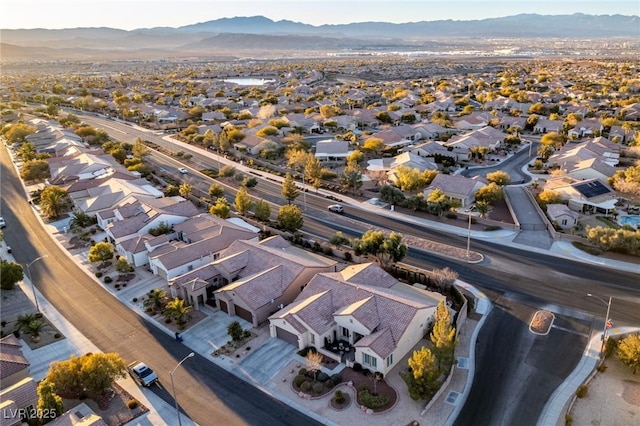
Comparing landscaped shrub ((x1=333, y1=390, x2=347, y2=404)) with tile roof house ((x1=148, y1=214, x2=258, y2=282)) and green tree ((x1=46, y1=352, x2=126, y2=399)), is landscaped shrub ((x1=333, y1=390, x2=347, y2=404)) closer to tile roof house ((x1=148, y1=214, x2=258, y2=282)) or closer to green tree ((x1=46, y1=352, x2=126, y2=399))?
green tree ((x1=46, y1=352, x2=126, y2=399))

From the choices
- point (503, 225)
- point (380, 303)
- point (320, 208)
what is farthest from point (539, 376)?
point (320, 208)

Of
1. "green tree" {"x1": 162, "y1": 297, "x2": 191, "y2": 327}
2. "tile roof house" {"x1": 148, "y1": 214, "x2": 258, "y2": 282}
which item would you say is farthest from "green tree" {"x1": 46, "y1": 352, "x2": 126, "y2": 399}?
"tile roof house" {"x1": 148, "y1": 214, "x2": 258, "y2": 282}

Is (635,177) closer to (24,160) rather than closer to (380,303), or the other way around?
(380,303)

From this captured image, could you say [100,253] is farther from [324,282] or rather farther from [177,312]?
[324,282]

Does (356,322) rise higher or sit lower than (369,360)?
higher

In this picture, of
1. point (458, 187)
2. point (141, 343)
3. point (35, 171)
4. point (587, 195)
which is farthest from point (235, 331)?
point (35, 171)
